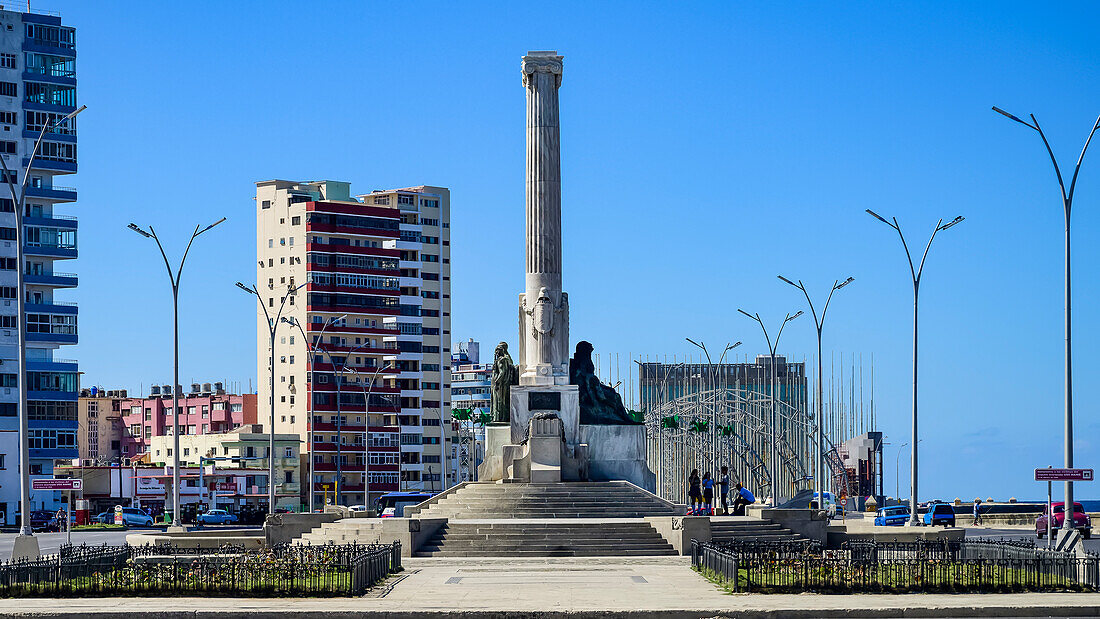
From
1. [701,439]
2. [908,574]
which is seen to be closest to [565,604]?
[908,574]

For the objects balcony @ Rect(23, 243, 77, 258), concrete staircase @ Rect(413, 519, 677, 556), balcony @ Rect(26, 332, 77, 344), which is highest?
balcony @ Rect(23, 243, 77, 258)

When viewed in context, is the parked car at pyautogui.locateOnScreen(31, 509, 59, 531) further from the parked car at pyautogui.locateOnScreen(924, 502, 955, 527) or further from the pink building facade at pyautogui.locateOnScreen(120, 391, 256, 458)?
the pink building facade at pyautogui.locateOnScreen(120, 391, 256, 458)

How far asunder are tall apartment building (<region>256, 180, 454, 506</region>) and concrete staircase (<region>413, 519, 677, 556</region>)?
8042 centimetres

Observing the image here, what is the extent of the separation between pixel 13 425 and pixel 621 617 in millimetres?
84569

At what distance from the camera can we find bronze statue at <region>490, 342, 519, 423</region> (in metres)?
60.9

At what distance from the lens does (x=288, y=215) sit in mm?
133500

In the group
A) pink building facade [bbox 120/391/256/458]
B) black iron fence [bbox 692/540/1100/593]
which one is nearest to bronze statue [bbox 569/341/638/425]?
black iron fence [bbox 692/540/1100/593]

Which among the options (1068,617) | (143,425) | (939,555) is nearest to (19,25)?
(143,425)

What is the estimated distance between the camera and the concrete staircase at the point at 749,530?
4425cm

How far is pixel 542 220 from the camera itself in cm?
6069

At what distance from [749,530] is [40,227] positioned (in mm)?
75641

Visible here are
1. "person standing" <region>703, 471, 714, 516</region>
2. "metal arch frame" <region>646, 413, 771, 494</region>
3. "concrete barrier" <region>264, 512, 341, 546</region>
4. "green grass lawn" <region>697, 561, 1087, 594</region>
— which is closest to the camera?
"green grass lawn" <region>697, 561, 1087, 594</region>

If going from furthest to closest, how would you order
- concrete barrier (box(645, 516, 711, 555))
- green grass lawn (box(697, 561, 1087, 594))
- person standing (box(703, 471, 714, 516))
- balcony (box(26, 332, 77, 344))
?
balcony (box(26, 332, 77, 344)) → person standing (box(703, 471, 714, 516)) → concrete barrier (box(645, 516, 711, 555)) → green grass lawn (box(697, 561, 1087, 594))

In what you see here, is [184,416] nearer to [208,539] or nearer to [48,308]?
[48,308]
